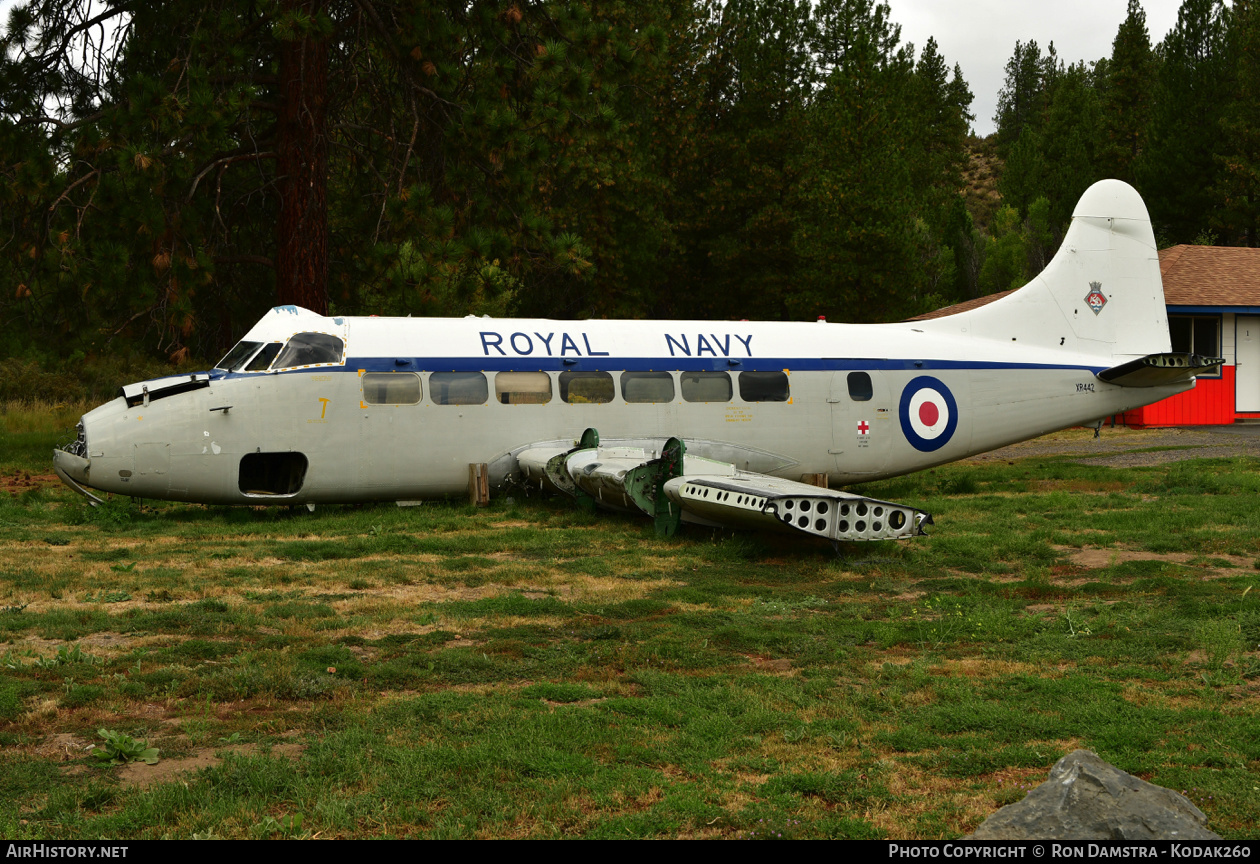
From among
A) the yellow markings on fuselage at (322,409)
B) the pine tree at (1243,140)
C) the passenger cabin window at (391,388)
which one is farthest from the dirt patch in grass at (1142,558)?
the pine tree at (1243,140)

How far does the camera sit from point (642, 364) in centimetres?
1822

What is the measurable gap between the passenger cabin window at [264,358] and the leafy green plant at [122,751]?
35.5 feet

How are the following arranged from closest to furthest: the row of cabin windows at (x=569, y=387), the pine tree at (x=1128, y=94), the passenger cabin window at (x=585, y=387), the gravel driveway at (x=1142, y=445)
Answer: the row of cabin windows at (x=569, y=387) < the passenger cabin window at (x=585, y=387) < the gravel driveway at (x=1142, y=445) < the pine tree at (x=1128, y=94)

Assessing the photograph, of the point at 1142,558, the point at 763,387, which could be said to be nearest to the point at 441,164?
the point at 763,387

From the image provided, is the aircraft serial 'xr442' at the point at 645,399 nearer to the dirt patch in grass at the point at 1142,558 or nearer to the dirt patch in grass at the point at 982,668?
A: the dirt patch in grass at the point at 1142,558

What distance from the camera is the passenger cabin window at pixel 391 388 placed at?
16656 mm

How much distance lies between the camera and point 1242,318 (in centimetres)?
3566

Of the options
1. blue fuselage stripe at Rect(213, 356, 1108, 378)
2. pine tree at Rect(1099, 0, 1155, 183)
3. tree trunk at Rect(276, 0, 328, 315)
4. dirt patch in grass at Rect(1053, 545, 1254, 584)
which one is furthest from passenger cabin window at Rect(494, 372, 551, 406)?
pine tree at Rect(1099, 0, 1155, 183)

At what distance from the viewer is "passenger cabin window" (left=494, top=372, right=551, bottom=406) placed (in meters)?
17.5

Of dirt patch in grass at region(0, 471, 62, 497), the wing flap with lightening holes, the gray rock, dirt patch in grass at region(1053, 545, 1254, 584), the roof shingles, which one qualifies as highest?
the roof shingles

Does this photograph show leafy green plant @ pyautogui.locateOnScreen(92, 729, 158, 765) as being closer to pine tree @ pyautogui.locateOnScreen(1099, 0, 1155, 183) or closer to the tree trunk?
the tree trunk

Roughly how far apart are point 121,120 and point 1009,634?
19161mm

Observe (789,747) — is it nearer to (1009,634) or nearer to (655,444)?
(1009,634)

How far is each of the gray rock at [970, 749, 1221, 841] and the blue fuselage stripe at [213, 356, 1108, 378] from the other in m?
13.8
